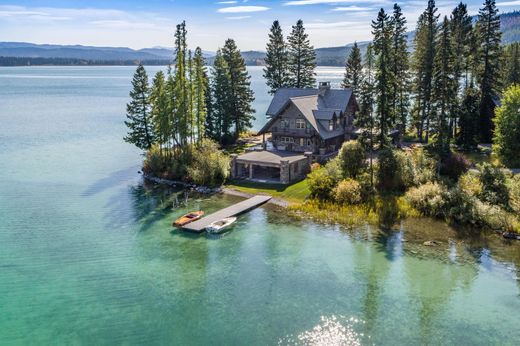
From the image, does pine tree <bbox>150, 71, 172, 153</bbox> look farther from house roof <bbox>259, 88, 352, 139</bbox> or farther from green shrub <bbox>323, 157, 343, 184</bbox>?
green shrub <bbox>323, 157, 343, 184</bbox>

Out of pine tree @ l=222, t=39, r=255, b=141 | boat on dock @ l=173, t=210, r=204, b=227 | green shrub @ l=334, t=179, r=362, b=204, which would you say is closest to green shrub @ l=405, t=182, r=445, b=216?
green shrub @ l=334, t=179, r=362, b=204

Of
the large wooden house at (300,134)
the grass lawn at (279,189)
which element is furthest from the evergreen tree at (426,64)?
the grass lawn at (279,189)

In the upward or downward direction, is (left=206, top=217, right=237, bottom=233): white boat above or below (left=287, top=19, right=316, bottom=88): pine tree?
below

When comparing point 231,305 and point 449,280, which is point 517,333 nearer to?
point 449,280

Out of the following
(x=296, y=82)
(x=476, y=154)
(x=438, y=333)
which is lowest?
(x=438, y=333)

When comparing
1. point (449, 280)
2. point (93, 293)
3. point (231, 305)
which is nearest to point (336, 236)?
point (449, 280)

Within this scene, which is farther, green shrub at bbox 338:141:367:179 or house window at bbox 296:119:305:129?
house window at bbox 296:119:305:129

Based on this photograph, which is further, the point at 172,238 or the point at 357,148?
the point at 357,148

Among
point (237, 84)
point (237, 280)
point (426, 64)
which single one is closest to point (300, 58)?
point (237, 84)
